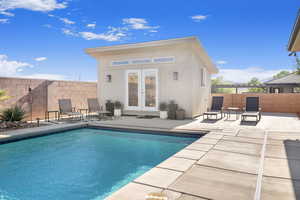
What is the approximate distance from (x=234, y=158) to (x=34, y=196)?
3149 millimetres

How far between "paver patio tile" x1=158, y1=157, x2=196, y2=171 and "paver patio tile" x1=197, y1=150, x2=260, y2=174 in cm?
18

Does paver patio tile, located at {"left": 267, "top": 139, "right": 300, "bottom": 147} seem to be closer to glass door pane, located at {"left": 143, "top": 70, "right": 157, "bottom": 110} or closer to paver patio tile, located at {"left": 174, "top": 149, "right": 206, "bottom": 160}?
paver patio tile, located at {"left": 174, "top": 149, "right": 206, "bottom": 160}

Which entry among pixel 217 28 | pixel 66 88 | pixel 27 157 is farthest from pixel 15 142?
pixel 217 28

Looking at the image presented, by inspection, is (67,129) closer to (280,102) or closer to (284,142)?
(284,142)

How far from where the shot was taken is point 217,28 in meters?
15.6

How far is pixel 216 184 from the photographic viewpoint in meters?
2.29

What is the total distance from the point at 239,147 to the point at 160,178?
7.14ft

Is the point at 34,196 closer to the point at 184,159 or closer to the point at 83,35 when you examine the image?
the point at 184,159

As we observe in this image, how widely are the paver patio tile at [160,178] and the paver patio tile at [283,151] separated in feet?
6.29

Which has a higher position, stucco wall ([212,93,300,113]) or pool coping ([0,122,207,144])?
stucco wall ([212,93,300,113])

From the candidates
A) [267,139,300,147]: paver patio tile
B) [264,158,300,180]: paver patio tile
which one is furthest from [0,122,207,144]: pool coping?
[264,158,300,180]: paver patio tile

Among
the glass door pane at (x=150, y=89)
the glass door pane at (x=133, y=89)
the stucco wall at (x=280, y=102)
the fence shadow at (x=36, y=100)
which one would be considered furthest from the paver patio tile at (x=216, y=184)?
the stucco wall at (x=280, y=102)

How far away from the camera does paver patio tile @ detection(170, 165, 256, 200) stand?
81.4 inches

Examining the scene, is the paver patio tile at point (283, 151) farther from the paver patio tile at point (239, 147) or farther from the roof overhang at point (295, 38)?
the roof overhang at point (295, 38)
